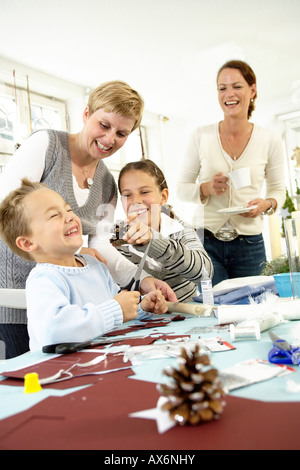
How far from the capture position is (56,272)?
3.21 feet

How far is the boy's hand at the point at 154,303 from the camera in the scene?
1.12 metres

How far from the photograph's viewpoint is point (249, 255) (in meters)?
1.93

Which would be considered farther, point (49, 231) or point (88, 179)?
point (88, 179)

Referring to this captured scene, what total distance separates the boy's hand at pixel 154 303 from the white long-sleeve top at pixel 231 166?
0.96 meters

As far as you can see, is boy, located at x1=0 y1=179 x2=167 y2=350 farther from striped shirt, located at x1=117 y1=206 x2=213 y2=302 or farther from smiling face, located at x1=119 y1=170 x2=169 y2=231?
smiling face, located at x1=119 y1=170 x2=169 y2=231

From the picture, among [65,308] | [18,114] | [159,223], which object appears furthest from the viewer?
[18,114]

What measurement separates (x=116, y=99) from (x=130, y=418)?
1.05 metres

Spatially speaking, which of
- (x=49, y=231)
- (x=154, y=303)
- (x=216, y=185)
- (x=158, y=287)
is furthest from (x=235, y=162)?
(x=49, y=231)

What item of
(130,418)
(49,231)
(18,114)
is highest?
(18,114)

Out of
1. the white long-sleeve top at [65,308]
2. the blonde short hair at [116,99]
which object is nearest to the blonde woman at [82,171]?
the blonde short hair at [116,99]

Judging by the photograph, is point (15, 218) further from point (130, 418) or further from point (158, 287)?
point (130, 418)

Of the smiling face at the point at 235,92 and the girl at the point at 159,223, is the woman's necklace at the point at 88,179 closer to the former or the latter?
the girl at the point at 159,223

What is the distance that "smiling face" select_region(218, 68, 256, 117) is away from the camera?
2.10m

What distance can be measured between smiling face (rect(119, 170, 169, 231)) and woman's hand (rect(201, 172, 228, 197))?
514 millimetres
